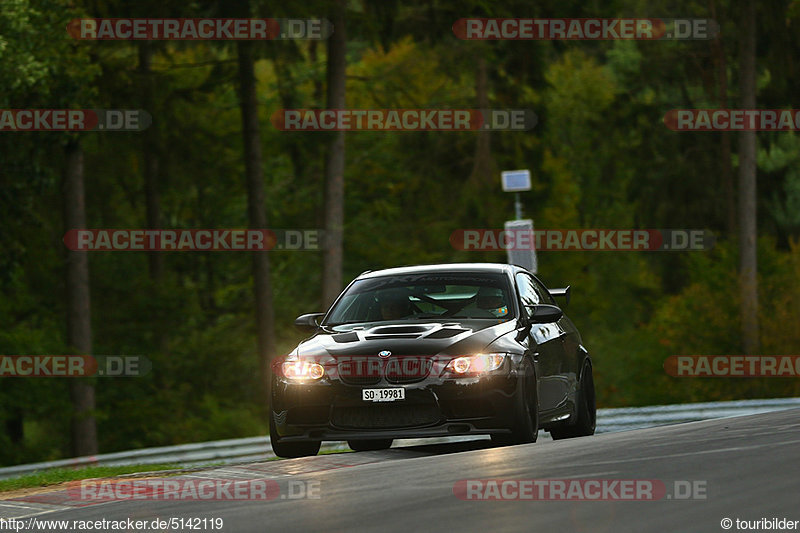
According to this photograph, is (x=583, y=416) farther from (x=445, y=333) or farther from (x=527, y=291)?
(x=445, y=333)

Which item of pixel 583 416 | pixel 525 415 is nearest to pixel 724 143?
pixel 583 416

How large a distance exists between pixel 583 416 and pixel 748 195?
26067 millimetres

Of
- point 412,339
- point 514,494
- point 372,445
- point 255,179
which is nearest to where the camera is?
point 514,494

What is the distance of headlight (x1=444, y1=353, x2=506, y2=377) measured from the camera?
36.9 ft

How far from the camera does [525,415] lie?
1152cm

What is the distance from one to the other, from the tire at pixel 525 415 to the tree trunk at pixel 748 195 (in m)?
27.4

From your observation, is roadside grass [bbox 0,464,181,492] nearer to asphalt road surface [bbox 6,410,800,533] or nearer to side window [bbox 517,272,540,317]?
asphalt road surface [bbox 6,410,800,533]

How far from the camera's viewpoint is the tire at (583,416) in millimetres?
13781

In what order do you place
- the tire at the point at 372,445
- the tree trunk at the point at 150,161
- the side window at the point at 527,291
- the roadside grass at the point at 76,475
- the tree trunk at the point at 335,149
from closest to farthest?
the roadside grass at the point at 76,475
the side window at the point at 527,291
the tire at the point at 372,445
the tree trunk at the point at 335,149
the tree trunk at the point at 150,161

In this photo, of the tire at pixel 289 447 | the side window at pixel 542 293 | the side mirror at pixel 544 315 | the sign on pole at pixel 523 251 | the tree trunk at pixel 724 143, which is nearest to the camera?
the tire at pixel 289 447

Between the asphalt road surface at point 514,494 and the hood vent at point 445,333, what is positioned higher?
the hood vent at point 445,333

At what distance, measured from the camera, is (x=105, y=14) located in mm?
34250

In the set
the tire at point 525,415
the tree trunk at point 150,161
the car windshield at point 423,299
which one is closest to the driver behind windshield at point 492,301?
the car windshield at point 423,299

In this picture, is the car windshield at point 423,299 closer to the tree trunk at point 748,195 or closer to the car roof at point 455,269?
the car roof at point 455,269
